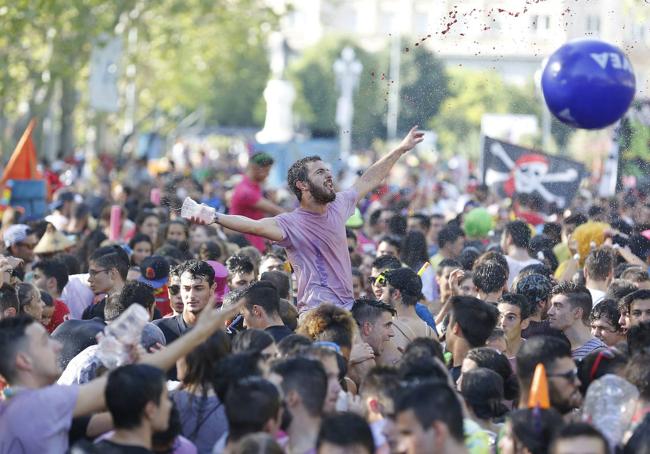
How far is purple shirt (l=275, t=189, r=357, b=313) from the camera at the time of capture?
9.15 m

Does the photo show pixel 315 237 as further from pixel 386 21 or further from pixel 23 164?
pixel 386 21

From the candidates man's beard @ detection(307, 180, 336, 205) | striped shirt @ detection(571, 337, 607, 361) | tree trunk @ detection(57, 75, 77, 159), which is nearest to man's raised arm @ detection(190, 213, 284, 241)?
man's beard @ detection(307, 180, 336, 205)

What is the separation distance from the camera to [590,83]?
33.4 feet

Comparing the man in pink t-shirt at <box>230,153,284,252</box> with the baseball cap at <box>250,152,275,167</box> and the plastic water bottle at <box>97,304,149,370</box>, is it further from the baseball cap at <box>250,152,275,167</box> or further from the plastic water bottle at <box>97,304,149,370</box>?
the plastic water bottle at <box>97,304,149,370</box>

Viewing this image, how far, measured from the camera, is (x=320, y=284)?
9211 mm

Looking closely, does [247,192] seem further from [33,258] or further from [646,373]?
[646,373]

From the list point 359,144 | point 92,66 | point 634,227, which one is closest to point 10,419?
point 634,227

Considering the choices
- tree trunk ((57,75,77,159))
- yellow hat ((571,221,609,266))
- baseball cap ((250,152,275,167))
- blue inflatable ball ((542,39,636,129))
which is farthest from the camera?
tree trunk ((57,75,77,159))

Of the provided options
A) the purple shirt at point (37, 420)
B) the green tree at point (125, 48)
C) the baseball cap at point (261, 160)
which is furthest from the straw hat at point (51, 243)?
the green tree at point (125, 48)

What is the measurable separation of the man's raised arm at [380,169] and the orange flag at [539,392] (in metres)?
3.29

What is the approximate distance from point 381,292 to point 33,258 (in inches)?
191

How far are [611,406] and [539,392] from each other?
1.27 ft

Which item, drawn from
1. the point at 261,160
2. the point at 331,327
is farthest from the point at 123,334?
the point at 261,160

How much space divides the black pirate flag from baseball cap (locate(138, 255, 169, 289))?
8.46 m
